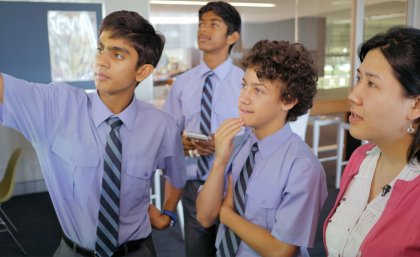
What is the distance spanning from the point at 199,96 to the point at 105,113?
1052 millimetres

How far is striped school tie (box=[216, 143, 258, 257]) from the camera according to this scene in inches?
57.5

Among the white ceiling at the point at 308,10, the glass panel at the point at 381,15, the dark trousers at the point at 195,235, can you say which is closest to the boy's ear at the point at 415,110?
the dark trousers at the point at 195,235

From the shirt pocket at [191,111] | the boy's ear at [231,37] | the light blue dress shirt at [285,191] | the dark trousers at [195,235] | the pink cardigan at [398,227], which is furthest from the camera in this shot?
the boy's ear at [231,37]

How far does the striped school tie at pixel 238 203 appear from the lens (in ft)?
4.79

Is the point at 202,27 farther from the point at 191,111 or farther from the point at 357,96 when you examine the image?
the point at 357,96

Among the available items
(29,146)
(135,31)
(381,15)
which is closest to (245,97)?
(135,31)

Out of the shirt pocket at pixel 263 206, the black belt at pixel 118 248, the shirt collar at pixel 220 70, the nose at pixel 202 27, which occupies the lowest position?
the black belt at pixel 118 248

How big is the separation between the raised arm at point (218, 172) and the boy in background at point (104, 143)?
26 centimetres

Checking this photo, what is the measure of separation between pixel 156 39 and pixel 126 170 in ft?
1.91

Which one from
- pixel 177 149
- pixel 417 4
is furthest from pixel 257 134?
pixel 417 4

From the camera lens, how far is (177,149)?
5.64ft

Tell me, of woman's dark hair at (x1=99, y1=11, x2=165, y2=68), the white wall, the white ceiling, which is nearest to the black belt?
woman's dark hair at (x1=99, y1=11, x2=165, y2=68)

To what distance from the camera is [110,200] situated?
1440 millimetres

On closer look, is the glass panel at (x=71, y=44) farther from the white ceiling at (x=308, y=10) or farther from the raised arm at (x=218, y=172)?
the raised arm at (x=218, y=172)
